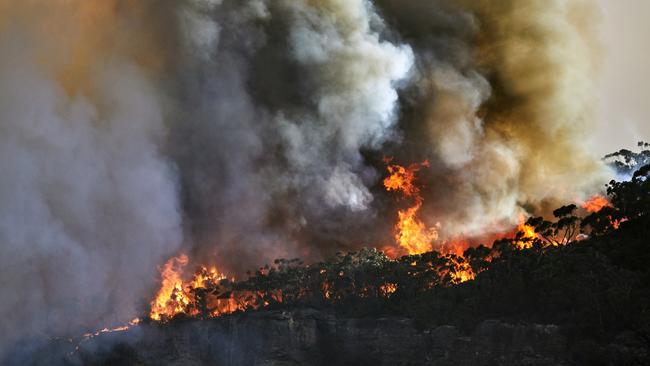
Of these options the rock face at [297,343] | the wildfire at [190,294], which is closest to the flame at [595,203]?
the rock face at [297,343]

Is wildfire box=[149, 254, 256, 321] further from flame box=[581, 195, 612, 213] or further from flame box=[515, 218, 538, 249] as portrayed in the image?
flame box=[581, 195, 612, 213]

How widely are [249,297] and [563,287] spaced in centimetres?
5026

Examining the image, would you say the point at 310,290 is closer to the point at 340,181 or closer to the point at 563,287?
the point at 340,181

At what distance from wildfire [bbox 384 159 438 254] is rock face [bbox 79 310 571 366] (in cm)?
1724

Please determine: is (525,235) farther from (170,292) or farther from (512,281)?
(170,292)

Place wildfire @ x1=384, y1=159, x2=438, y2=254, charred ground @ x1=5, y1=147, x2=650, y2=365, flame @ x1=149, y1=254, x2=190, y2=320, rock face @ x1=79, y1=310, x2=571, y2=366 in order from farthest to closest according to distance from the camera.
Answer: wildfire @ x1=384, y1=159, x2=438, y2=254 → flame @ x1=149, y1=254, x2=190, y2=320 → rock face @ x1=79, y1=310, x2=571, y2=366 → charred ground @ x1=5, y1=147, x2=650, y2=365

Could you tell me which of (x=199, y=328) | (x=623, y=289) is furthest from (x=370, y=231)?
(x=623, y=289)

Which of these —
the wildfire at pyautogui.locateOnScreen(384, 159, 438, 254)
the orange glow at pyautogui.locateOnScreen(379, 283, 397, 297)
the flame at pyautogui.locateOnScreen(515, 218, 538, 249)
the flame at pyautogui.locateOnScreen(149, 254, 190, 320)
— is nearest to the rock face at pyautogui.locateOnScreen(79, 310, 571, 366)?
the flame at pyautogui.locateOnScreen(149, 254, 190, 320)

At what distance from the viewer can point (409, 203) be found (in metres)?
130

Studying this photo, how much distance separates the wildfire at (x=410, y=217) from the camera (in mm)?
128250

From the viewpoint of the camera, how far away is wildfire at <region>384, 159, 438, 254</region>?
421 ft

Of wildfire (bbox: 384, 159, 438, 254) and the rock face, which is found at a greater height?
wildfire (bbox: 384, 159, 438, 254)

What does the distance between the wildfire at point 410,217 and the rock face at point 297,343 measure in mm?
17236

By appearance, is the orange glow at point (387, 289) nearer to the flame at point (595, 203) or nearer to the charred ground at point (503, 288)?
the charred ground at point (503, 288)
